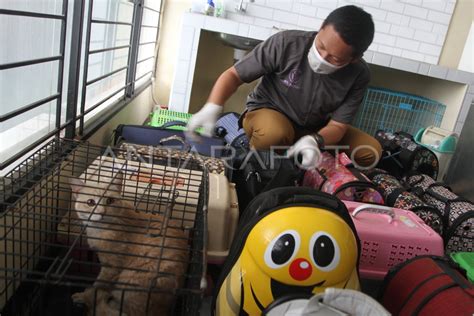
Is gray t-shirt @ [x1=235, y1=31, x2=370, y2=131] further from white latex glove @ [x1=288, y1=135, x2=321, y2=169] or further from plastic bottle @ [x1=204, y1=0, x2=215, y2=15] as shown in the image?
plastic bottle @ [x1=204, y1=0, x2=215, y2=15]

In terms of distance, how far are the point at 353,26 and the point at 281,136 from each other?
53cm

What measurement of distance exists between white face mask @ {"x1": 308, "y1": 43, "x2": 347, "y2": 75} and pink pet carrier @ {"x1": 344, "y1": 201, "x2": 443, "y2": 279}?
61 centimetres

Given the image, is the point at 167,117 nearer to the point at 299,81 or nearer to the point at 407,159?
the point at 299,81

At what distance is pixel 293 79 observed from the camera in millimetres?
1729

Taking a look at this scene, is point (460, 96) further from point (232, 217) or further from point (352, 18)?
point (232, 217)

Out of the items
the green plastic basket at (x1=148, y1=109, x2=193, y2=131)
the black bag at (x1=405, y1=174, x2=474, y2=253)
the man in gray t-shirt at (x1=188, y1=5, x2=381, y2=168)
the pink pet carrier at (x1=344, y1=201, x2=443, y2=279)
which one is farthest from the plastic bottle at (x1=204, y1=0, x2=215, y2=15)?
the pink pet carrier at (x1=344, y1=201, x2=443, y2=279)

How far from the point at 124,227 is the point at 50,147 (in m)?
0.42

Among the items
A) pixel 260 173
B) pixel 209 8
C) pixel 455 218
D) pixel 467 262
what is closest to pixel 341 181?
pixel 260 173

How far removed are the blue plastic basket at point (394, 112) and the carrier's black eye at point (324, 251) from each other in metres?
2.12

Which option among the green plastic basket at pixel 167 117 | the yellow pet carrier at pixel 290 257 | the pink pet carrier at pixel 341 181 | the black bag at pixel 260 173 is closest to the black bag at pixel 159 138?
the black bag at pixel 260 173

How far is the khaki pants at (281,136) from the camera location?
5.54ft

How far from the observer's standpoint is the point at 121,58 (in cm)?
235

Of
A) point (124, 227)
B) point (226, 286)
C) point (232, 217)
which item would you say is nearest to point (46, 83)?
point (124, 227)

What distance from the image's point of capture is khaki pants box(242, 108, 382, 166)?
169 cm
